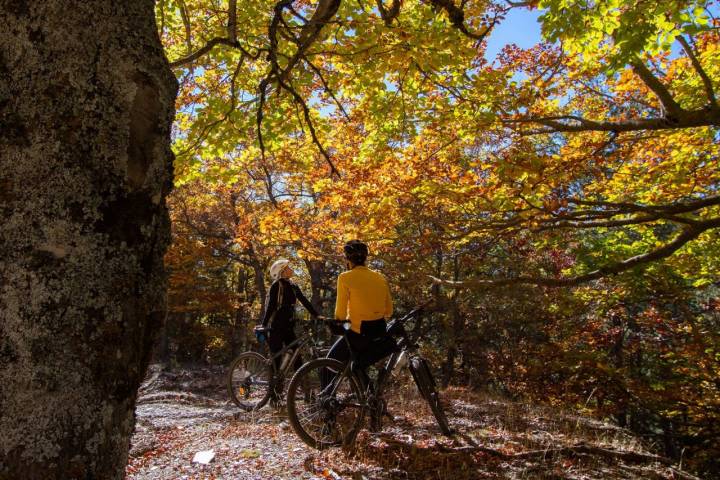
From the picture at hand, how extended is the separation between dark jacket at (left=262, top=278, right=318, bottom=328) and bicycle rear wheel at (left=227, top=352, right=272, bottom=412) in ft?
1.79

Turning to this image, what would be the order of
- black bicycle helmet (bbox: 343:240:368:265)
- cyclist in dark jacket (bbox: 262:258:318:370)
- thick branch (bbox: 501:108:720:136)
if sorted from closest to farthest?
1. black bicycle helmet (bbox: 343:240:368:265)
2. thick branch (bbox: 501:108:720:136)
3. cyclist in dark jacket (bbox: 262:258:318:370)

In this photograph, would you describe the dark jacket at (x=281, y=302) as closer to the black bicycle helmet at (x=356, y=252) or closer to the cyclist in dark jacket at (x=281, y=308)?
the cyclist in dark jacket at (x=281, y=308)

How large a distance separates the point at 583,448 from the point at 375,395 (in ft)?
7.38

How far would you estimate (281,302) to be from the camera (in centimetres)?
668

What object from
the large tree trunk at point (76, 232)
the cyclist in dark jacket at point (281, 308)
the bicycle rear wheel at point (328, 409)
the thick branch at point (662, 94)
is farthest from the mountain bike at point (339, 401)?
the thick branch at point (662, 94)

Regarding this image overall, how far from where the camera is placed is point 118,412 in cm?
114

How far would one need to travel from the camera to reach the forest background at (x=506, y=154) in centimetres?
466

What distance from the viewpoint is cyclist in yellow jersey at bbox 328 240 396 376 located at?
4840 millimetres

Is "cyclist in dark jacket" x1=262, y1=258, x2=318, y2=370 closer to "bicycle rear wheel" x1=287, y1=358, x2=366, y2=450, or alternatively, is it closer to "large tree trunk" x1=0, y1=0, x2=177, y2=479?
"bicycle rear wheel" x1=287, y1=358, x2=366, y2=450

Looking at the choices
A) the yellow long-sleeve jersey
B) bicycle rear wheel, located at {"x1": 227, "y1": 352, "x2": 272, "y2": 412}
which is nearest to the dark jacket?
bicycle rear wheel, located at {"x1": 227, "y1": 352, "x2": 272, "y2": 412}

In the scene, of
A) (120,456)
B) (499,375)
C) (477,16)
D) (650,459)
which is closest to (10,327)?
(120,456)

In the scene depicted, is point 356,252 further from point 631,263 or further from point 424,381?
point 631,263

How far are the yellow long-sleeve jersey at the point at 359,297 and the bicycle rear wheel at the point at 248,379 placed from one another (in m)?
2.30

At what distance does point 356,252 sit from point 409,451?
2003 mm
